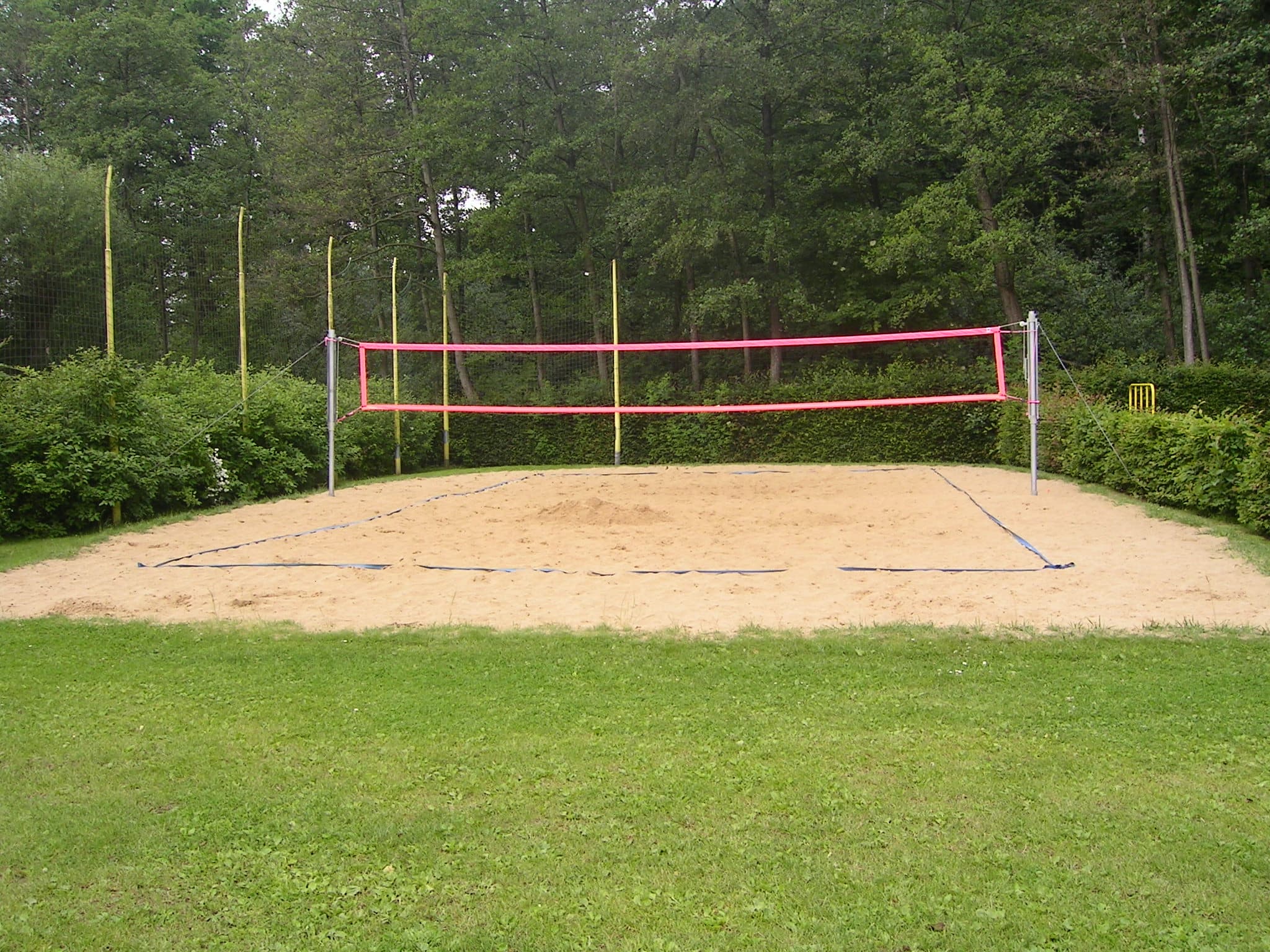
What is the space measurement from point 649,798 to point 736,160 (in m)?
18.6

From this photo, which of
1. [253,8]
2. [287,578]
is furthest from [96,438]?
[253,8]

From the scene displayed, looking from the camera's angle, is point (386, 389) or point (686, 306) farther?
point (686, 306)

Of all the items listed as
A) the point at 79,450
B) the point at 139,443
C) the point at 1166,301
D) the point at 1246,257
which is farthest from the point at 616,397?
the point at 1246,257

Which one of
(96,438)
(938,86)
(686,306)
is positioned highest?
(938,86)

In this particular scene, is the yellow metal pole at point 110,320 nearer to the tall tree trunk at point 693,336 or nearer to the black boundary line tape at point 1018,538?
the black boundary line tape at point 1018,538

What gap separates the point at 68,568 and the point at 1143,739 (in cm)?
632

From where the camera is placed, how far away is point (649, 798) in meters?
2.60

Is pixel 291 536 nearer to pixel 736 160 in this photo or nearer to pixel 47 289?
pixel 47 289

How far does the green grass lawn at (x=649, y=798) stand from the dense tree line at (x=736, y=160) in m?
14.8

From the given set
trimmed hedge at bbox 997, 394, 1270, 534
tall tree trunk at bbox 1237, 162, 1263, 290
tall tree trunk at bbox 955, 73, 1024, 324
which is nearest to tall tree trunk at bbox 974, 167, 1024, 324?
tall tree trunk at bbox 955, 73, 1024, 324

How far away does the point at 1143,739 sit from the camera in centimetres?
299

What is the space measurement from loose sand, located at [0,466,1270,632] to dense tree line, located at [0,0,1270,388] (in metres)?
9.95

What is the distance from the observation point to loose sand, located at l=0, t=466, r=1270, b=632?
191 inches

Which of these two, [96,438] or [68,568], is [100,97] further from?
[68,568]
